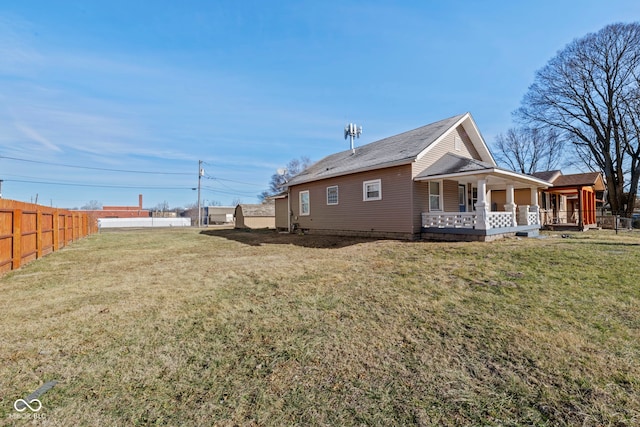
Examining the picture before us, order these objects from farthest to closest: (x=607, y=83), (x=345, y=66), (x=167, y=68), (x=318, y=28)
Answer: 1. (x=607, y=83)
2. (x=345, y=66)
3. (x=167, y=68)
4. (x=318, y=28)

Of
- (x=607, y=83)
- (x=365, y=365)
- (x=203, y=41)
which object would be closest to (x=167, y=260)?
(x=365, y=365)

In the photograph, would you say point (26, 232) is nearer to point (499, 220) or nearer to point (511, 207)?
point (499, 220)

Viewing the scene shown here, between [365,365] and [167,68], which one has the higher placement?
[167,68]

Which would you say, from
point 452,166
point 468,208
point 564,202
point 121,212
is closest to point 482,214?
point 452,166

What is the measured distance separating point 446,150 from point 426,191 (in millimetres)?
2573

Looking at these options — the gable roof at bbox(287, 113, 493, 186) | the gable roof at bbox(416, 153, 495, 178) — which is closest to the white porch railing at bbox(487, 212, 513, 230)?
the gable roof at bbox(416, 153, 495, 178)

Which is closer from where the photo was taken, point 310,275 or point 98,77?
point 310,275

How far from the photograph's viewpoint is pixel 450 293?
525cm

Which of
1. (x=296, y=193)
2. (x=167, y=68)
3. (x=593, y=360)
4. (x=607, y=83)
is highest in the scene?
(x=607, y=83)

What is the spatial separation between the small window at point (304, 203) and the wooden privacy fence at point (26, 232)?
36.7 ft

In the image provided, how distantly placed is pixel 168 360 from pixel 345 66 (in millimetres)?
14977

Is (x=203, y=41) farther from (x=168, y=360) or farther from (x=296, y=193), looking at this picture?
(x=168, y=360)

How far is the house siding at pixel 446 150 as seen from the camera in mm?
11832

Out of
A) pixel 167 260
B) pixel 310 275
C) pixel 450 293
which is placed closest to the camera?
pixel 450 293
